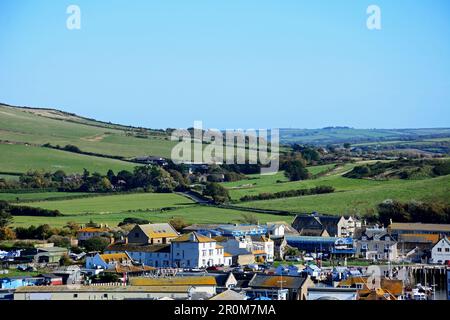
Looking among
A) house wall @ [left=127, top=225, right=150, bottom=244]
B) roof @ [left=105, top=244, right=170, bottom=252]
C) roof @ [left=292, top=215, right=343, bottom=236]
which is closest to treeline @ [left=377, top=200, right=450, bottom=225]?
roof @ [left=292, top=215, right=343, bottom=236]

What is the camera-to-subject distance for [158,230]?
40312 mm

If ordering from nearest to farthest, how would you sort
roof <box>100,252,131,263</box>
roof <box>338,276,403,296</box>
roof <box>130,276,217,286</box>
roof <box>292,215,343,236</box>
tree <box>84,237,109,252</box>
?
roof <box>130,276,217,286</box> < roof <box>338,276,403,296</box> < roof <box>100,252,131,263</box> < tree <box>84,237,109,252</box> < roof <box>292,215,343,236</box>

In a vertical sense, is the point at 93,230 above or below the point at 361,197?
below

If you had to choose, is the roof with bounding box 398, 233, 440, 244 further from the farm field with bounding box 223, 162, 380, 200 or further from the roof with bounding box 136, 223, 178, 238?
the farm field with bounding box 223, 162, 380, 200

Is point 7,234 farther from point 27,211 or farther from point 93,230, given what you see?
point 27,211

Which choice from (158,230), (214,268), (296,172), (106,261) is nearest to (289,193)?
(296,172)

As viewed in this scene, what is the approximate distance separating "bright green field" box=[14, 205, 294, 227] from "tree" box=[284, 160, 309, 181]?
12767 millimetres

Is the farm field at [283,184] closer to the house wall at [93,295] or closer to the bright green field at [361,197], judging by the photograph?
the bright green field at [361,197]

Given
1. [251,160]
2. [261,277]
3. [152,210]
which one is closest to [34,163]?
[251,160]

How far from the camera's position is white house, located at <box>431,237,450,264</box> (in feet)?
124

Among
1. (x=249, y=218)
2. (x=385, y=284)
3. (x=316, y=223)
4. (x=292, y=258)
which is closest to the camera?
(x=385, y=284)

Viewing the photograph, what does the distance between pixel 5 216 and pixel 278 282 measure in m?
22.8

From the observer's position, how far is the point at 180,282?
85.5 ft

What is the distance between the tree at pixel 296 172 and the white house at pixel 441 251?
2569cm
